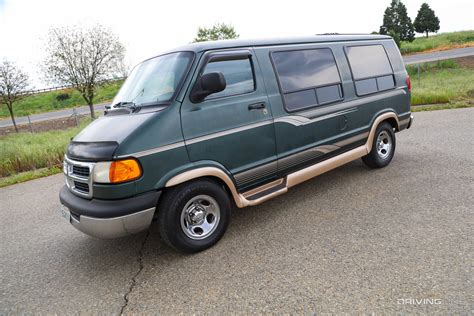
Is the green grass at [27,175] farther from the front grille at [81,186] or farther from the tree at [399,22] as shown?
the tree at [399,22]

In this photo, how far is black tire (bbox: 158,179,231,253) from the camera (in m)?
3.00

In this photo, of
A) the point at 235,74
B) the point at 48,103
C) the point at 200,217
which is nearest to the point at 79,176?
the point at 200,217

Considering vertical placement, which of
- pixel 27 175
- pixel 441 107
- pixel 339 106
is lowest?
pixel 441 107

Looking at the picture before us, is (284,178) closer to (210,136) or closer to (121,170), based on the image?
(210,136)

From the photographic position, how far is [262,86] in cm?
362

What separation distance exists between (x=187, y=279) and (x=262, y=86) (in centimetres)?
220

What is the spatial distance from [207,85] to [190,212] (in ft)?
4.22

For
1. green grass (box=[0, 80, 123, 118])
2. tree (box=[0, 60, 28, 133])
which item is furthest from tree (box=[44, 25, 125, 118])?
green grass (box=[0, 80, 123, 118])

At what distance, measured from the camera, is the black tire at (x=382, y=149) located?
5.02 meters

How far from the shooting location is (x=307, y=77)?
4059mm

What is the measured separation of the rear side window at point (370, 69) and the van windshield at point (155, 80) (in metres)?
2.62

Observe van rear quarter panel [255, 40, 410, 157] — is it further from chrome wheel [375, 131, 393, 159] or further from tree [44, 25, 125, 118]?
tree [44, 25, 125, 118]

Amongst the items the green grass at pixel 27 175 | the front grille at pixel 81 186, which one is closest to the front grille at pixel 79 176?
the front grille at pixel 81 186

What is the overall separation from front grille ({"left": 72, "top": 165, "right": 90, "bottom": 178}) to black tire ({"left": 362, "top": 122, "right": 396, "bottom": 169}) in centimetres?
408
